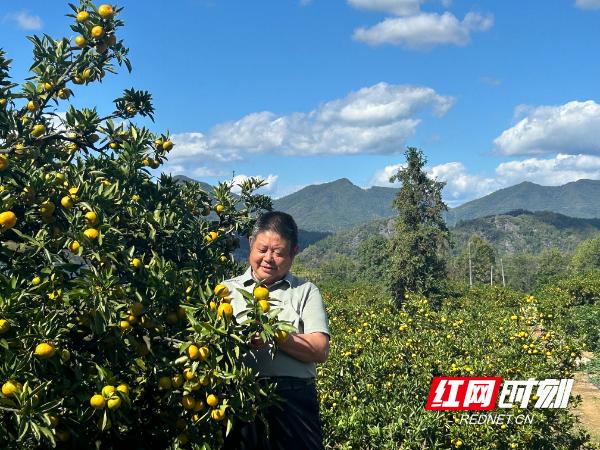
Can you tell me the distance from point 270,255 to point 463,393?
13.0ft

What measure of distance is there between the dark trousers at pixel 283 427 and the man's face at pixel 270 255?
0.47 meters

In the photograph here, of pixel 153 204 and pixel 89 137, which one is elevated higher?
pixel 89 137

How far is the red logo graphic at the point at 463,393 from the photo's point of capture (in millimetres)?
5521

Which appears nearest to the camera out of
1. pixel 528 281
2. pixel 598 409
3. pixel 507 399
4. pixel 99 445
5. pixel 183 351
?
pixel 183 351

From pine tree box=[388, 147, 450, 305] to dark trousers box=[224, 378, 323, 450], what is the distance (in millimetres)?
16536

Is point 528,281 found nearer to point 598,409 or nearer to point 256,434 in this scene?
point 598,409

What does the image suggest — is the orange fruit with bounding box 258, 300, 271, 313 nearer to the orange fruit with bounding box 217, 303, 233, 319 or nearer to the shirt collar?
the orange fruit with bounding box 217, 303, 233, 319

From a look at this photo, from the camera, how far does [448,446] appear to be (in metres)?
5.27

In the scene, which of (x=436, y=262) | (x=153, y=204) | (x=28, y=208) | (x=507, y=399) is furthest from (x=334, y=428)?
(x=436, y=262)

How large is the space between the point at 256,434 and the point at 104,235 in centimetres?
107

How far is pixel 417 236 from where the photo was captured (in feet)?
67.7

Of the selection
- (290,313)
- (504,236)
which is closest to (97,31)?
(290,313)

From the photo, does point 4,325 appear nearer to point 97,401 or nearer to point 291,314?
point 97,401

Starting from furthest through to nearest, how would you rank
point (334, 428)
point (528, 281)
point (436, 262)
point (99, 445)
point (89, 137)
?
point (528, 281)
point (436, 262)
point (334, 428)
point (89, 137)
point (99, 445)
